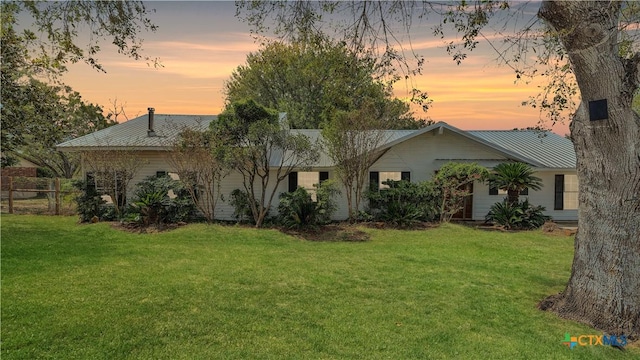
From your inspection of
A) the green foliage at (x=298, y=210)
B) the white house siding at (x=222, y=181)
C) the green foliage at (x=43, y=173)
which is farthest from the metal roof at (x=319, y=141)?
the green foliage at (x=43, y=173)

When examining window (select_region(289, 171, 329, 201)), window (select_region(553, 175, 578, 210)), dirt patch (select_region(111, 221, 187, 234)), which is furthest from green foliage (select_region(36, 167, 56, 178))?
window (select_region(553, 175, 578, 210))

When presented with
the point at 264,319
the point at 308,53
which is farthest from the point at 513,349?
the point at 308,53

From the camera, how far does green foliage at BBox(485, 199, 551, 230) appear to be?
14727 mm

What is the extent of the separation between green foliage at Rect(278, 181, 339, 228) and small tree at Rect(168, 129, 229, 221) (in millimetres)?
2522

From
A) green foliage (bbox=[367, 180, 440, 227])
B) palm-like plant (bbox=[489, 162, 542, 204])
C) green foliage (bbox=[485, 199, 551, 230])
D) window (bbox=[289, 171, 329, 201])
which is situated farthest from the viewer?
window (bbox=[289, 171, 329, 201])

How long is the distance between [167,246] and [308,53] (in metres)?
6.92

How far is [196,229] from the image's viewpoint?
43.8 feet

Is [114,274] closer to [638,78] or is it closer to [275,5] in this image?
[275,5]

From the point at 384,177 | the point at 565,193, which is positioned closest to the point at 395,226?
the point at 384,177

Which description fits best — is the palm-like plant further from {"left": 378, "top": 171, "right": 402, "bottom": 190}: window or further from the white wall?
{"left": 378, "top": 171, "right": 402, "bottom": 190}: window

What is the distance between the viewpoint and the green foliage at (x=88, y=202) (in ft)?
47.6

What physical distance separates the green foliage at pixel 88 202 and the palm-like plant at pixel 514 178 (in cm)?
1511

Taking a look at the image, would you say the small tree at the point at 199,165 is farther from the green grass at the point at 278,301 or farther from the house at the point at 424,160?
the green grass at the point at 278,301

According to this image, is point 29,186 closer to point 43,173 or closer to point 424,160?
point 43,173
